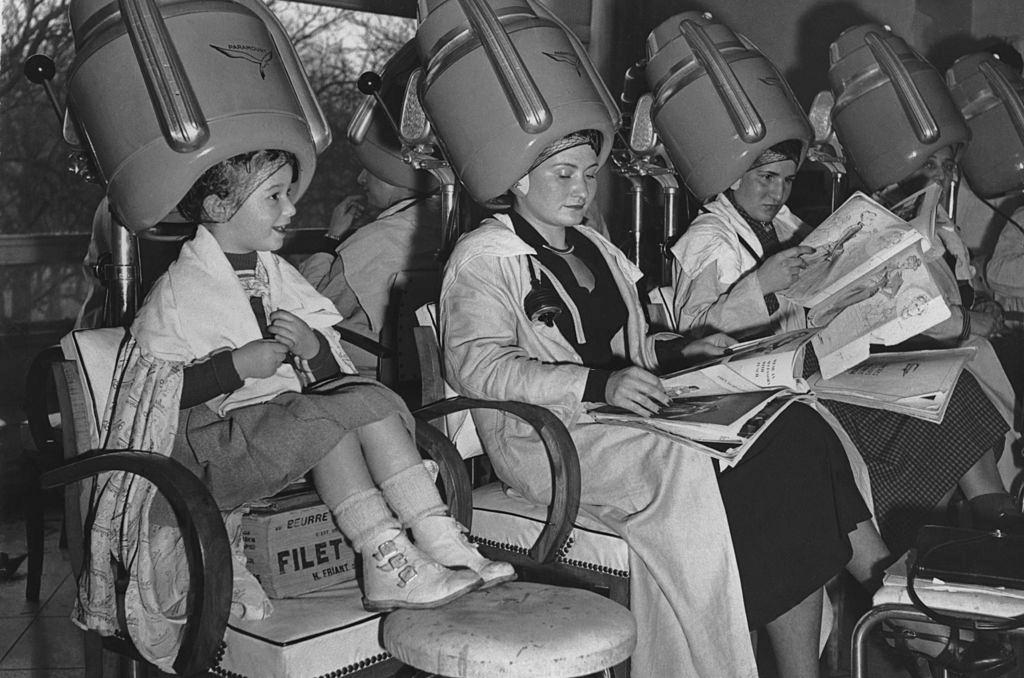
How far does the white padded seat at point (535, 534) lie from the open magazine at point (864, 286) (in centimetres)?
55

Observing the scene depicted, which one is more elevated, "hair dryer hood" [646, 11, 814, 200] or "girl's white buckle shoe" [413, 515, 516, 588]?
"hair dryer hood" [646, 11, 814, 200]

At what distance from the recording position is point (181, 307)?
62.8 inches

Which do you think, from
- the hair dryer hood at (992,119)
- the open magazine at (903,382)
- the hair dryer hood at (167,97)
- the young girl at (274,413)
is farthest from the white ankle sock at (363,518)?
the hair dryer hood at (992,119)

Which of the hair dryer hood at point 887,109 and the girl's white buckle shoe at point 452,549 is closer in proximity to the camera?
the girl's white buckle shoe at point 452,549

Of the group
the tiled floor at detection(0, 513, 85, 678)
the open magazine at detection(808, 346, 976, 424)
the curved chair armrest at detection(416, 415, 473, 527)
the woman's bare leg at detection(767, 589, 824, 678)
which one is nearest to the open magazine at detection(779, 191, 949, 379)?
the open magazine at detection(808, 346, 976, 424)

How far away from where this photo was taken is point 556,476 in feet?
5.75

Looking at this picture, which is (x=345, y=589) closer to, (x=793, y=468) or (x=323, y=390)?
(x=323, y=390)

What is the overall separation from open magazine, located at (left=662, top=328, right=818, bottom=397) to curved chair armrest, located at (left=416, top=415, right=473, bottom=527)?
40cm

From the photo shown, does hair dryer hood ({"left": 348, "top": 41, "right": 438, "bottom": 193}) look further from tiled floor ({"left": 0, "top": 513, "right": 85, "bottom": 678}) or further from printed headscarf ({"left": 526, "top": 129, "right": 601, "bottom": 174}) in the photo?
tiled floor ({"left": 0, "top": 513, "right": 85, "bottom": 678})

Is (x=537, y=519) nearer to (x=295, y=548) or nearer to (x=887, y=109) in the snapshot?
(x=295, y=548)

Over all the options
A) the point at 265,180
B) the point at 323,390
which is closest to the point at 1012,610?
the point at 323,390

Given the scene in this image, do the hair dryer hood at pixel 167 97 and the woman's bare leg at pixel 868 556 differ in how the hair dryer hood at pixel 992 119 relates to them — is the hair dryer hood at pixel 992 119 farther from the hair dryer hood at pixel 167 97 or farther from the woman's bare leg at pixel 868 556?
the hair dryer hood at pixel 167 97

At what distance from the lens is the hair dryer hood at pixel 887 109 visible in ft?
8.87

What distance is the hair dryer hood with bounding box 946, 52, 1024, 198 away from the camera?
3.07 metres
